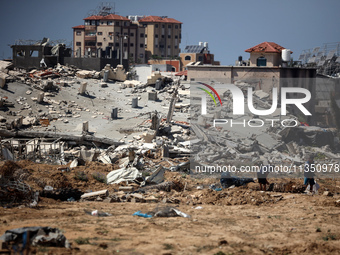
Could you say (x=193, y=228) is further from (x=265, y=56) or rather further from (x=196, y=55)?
(x=196, y=55)

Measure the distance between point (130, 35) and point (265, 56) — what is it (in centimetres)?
4843

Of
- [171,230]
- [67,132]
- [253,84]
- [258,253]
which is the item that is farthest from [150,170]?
[253,84]

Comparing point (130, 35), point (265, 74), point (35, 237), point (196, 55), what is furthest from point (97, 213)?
point (130, 35)

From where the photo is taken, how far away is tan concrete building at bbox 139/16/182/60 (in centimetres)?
8741

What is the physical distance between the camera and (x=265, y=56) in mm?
35375

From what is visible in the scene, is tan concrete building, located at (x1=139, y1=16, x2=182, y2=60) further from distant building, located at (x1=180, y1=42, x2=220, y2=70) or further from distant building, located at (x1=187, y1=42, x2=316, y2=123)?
distant building, located at (x1=187, y1=42, x2=316, y2=123)

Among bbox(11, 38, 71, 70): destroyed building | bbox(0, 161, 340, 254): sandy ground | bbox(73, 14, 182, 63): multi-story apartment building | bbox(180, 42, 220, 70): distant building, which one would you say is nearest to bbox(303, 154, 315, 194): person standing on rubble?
bbox(0, 161, 340, 254): sandy ground

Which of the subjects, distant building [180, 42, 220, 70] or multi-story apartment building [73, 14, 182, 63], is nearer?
distant building [180, 42, 220, 70]

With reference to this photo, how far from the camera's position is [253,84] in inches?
1291

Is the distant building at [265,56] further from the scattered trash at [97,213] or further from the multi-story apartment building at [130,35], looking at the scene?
the multi-story apartment building at [130,35]

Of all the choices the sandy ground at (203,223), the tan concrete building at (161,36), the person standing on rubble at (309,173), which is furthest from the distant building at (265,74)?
the tan concrete building at (161,36)

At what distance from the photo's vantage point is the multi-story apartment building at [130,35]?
3093 inches

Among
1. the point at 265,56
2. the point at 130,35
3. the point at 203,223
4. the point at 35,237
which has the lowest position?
the point at 203,223

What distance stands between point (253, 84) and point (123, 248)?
84.3 ft
